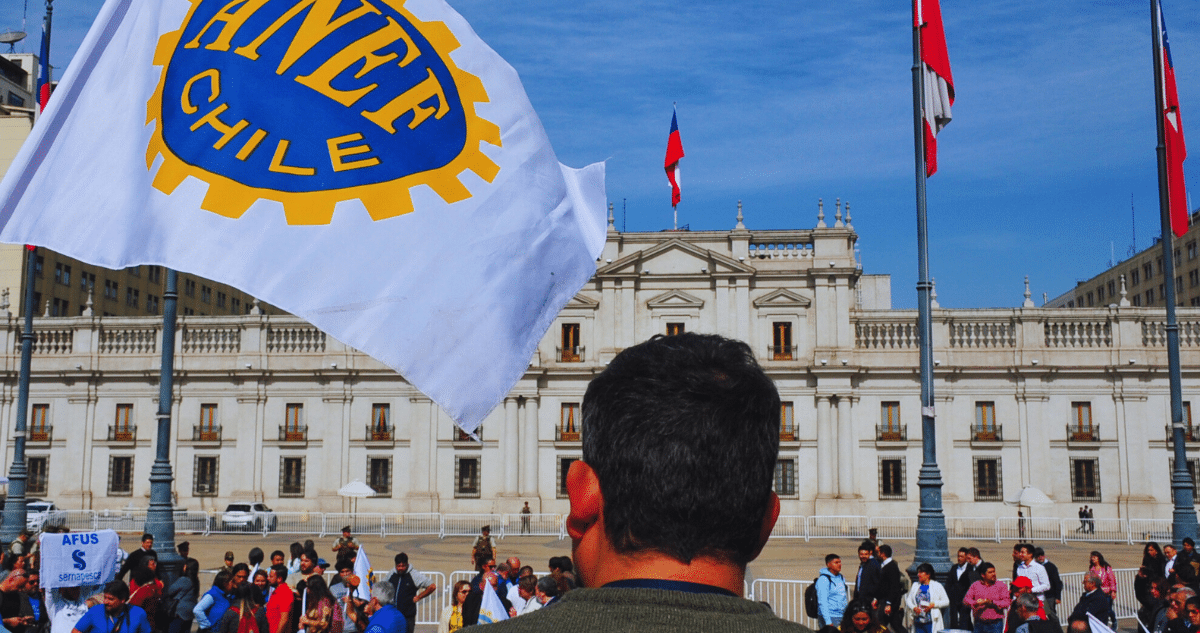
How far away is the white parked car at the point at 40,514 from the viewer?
35.7 meters

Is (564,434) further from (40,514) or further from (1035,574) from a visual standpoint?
(1035,574)

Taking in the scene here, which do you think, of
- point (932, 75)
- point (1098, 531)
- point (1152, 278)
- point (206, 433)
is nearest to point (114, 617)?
point (932, 75)

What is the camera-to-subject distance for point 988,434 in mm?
43656

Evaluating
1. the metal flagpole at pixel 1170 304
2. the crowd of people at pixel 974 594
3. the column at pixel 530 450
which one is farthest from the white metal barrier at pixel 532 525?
the crowd of people at pixel 974 594

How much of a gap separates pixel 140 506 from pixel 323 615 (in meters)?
39.9

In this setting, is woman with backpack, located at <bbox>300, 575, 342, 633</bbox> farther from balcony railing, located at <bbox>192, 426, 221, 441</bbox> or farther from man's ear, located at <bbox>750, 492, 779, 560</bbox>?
balcony railing, located at <bbox>192, 426, 221, 441</bbox>

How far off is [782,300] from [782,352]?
238 cm

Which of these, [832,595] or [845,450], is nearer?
[832,595]

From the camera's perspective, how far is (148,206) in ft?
17.4

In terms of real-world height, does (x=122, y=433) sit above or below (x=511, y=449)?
above

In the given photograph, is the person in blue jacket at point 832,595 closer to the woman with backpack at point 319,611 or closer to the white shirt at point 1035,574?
the white shirt at point 1035,574

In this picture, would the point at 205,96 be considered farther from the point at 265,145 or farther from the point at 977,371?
the point at 977,371

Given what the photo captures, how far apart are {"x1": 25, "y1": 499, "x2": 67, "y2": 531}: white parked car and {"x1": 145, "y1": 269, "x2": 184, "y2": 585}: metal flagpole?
26.0 m

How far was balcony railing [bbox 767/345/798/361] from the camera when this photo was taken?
46031 mm
